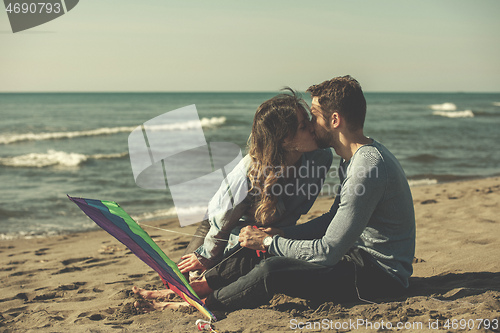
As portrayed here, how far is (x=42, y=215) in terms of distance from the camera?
6898 millimetres

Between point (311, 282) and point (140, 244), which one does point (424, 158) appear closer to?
point (311, 282)

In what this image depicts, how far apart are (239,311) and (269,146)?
3.38 ft

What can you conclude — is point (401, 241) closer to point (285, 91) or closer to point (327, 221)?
point (327, 221)

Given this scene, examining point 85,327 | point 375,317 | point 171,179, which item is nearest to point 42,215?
point 171,179

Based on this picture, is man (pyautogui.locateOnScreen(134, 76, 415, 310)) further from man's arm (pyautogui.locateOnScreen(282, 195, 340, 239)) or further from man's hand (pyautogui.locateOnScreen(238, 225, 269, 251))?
man's arm (pyautogui.locateOnScreen(282, 195, 340, 239))

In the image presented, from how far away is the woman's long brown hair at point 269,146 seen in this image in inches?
113

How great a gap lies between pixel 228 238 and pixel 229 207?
0.25 meters

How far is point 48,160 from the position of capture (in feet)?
39.3

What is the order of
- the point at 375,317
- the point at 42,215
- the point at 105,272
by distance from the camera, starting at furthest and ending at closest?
the point at 42,215 < the point at 105,272 < the point at 375,317

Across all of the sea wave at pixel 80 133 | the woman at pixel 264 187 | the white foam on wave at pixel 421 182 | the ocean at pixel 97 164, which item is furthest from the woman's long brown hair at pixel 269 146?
the sea wave at pixel 80 133

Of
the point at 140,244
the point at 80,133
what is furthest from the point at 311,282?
the point at 80,133

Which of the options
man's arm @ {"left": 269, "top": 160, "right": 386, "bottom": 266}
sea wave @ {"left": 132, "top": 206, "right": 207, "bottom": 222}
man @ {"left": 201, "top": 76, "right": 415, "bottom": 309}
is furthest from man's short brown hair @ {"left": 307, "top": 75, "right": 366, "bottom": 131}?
sea wave @ {"left": 132, "top": 206, "right": 207, "bottom": 222}

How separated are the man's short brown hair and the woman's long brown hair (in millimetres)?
261

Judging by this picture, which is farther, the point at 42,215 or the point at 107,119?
the point at 107,119
